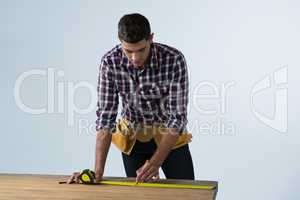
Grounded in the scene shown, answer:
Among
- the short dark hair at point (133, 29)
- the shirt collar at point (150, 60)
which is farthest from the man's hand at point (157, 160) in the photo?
the short dark hair at point (133, 29)

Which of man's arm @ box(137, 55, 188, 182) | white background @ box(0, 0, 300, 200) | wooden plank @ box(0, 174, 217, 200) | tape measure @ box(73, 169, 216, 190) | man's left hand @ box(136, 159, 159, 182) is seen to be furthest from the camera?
white background @ box(0, 0, 300, 200)

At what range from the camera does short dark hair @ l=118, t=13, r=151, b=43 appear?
1931 millimetres

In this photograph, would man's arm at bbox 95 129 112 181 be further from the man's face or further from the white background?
the white background

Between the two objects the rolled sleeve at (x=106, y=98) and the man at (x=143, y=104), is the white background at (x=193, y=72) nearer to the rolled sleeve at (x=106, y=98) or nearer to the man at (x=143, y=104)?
the man at (x=143, y=104)

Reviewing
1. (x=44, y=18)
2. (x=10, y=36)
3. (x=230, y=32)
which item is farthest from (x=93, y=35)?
(x=230, y=32)

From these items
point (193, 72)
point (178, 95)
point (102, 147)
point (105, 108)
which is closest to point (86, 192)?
point (102, 147)

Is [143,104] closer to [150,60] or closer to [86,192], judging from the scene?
[150,60]

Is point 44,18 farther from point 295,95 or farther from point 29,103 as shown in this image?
point 295,95

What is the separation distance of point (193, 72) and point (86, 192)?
1.54 m

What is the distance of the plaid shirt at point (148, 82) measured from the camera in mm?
2162

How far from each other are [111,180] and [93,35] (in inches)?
60.4

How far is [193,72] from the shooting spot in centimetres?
325

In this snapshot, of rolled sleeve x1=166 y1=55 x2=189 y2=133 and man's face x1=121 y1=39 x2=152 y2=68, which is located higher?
man's face x1=121 y1=39 x2=152 y2=68

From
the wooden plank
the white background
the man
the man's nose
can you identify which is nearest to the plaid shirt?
the man
